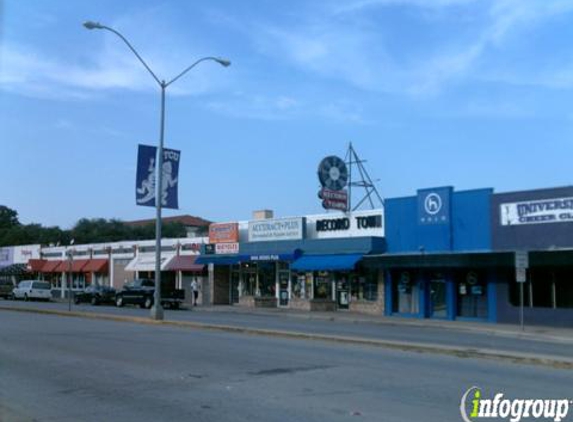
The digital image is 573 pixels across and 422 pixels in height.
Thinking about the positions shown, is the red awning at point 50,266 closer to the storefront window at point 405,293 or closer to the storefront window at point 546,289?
the storefront window at point 405,293

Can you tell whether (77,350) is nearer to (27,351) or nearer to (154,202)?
(27,351)

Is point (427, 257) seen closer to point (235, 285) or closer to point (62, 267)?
point (235, 285)

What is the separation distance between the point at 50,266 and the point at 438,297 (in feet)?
137

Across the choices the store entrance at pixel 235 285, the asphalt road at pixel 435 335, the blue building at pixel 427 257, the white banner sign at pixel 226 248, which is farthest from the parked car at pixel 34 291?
the asphalt road at pixel 435 335

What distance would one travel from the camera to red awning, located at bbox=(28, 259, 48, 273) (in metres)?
65.2

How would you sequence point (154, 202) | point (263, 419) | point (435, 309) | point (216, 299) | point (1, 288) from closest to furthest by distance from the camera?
point (263, 419) < point (154, 202) < point (435, 309) < point (216, 299) < point (1, 288)

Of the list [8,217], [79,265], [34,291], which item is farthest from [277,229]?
[8,217]

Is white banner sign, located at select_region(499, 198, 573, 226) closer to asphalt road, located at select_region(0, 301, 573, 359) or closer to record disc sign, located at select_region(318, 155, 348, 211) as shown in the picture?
asphalt road, located at select_region(0, 301, 573, 359)

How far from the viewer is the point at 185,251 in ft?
161

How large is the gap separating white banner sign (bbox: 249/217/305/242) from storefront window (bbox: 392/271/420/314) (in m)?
7.05

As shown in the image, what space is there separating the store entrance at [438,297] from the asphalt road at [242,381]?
51.7 feet

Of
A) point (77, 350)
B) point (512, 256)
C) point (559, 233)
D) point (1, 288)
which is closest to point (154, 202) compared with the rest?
point (77, 350)

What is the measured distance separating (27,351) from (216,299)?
29274 millimetres

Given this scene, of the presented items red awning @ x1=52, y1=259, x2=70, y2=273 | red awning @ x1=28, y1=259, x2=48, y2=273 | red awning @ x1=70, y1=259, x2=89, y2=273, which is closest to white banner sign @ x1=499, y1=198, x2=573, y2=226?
red awning @ x1=70, y1=259, x2=89, y2=273
